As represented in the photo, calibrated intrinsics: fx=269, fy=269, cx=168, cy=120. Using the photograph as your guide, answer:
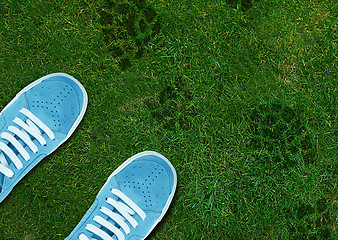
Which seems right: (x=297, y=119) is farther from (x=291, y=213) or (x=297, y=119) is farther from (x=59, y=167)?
(x=59, y=167)

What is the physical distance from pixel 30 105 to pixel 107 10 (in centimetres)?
81

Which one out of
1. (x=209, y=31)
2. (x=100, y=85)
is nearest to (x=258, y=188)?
(x=209, y=31)

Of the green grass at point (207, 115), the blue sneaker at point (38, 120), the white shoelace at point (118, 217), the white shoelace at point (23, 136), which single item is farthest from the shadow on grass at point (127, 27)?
the white shoelace at point (118, 217)

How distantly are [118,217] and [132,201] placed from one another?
0.13 meters

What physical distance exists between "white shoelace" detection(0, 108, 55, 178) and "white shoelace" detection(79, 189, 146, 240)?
1.90ft

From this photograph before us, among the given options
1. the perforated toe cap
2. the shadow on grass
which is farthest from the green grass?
the perforated toe cap

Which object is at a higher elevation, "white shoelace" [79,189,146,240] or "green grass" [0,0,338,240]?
"green grass" [0,0,338,240]

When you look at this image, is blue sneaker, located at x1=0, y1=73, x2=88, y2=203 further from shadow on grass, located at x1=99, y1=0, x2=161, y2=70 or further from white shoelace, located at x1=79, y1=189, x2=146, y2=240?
white shoelace, located at x1=79, y1=189, x2=146, y2=240

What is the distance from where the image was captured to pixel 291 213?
68.3 inches

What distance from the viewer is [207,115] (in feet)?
5.74

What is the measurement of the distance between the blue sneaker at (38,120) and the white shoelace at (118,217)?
0.52 m

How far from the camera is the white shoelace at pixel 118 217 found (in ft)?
5.57

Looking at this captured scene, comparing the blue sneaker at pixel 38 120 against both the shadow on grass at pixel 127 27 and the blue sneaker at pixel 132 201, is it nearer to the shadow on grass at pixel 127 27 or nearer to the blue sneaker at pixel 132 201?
the shadow on grass at pixel 127 27

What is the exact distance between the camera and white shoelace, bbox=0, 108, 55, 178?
1711 millimetres
